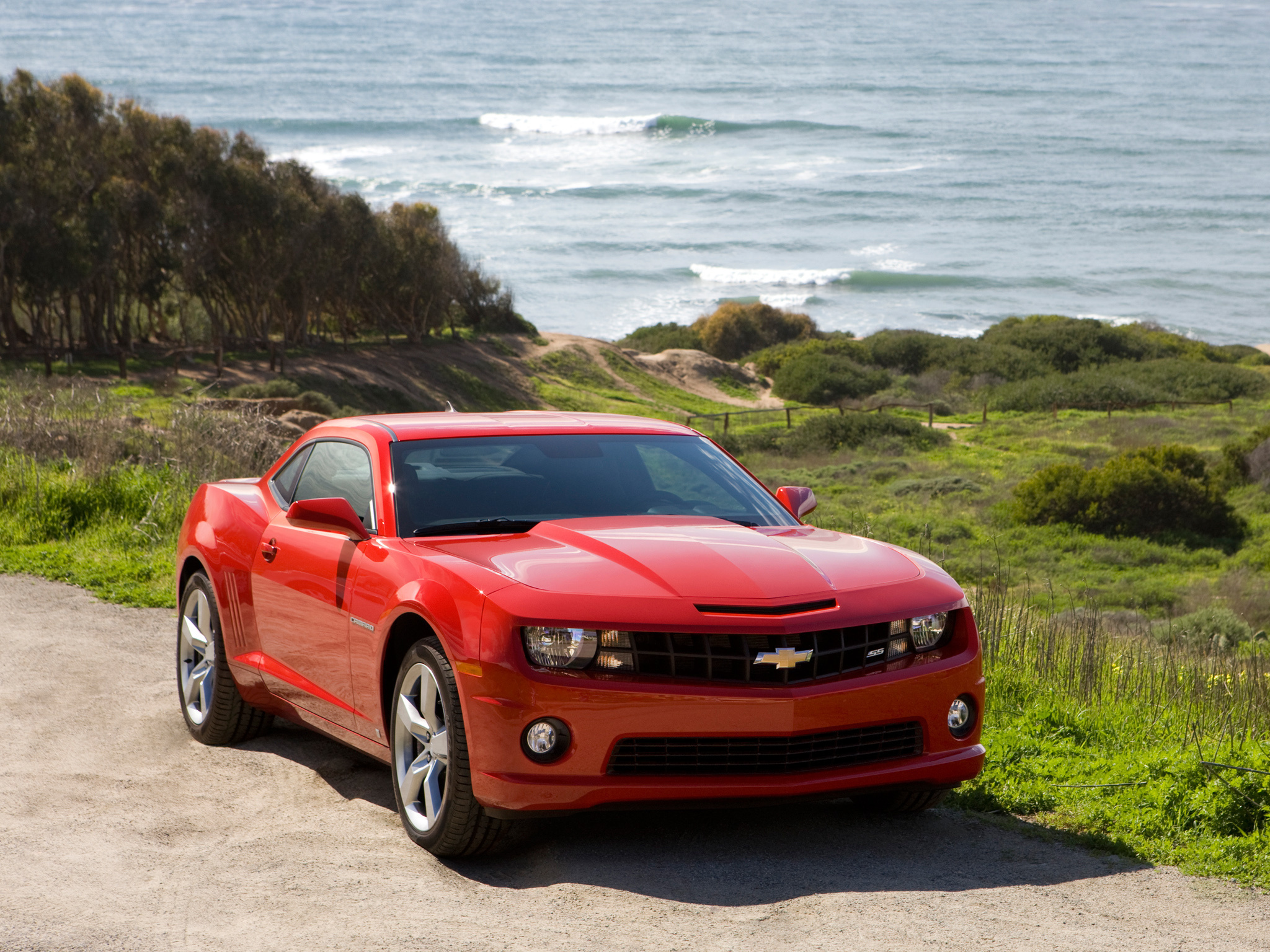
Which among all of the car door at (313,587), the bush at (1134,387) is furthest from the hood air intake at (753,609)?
the bush at (1134,387)

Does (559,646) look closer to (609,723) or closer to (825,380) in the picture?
(609,723)

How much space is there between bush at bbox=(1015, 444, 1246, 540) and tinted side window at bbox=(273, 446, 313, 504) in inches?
966

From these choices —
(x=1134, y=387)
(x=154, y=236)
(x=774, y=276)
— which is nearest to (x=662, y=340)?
(x=774, y=276)

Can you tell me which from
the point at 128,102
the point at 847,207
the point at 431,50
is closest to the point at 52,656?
the point at 128,102

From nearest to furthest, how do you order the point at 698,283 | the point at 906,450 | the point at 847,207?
the point at 906,450 → the point at 698,283 → the point at 847,207

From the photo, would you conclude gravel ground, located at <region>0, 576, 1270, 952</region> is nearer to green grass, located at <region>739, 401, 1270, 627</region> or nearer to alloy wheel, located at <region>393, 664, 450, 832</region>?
alloy wheel, located at <region>393, 664, 450, 832</region>

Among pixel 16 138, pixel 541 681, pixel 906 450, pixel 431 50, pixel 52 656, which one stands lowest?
pixel 906 450

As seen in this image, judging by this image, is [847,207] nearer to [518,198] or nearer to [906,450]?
[518,198]

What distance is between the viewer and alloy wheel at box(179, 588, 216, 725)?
6.08m

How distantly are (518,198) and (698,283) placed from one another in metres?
30.3

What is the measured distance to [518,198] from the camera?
121625mm

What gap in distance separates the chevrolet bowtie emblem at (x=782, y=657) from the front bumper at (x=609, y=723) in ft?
0.27

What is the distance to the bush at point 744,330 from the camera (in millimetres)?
80000

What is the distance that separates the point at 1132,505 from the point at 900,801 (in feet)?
83.0
